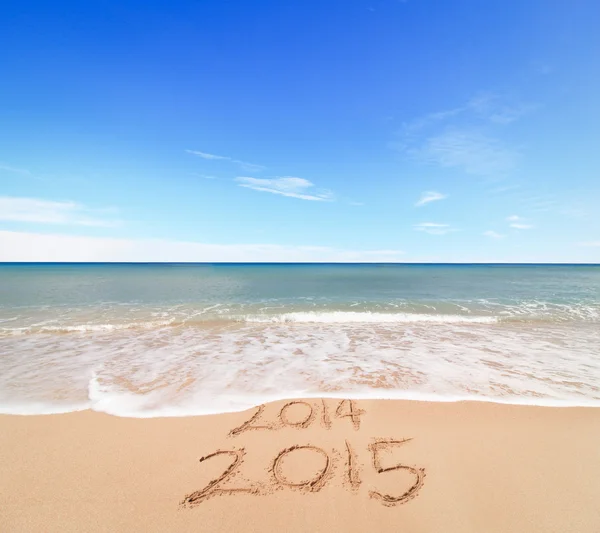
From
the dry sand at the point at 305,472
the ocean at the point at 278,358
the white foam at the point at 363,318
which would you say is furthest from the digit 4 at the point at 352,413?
the white foam at the point at 363,318

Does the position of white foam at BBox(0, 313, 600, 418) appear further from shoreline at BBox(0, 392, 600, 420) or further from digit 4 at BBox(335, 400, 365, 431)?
digit 4 at BBox(335, 400, 365, 431)

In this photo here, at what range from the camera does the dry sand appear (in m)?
3.18

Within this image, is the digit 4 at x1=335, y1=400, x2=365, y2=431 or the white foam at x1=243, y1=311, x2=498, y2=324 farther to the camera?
the white foam at x1=243, y1=311, x2=498, y2=324

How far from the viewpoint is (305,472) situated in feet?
12.5

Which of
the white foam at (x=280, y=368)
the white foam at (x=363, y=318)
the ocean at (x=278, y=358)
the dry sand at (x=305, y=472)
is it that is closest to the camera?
the dry sand at (x=305, y=472)

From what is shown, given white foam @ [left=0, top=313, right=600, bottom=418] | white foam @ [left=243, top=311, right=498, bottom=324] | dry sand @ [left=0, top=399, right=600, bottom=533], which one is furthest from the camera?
white foam @ [left=243, top=311, right=498, bottom=324]

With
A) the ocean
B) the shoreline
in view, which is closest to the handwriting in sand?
the shoreline

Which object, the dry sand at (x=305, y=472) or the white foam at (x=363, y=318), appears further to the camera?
the white foam at (x=363, y=318)

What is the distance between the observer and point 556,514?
10.7 ft

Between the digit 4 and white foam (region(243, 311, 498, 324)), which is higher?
the digit 4

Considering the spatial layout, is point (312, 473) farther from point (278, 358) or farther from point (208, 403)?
point (278, 358)

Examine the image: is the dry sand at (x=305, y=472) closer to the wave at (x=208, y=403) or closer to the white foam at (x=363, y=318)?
the wave at (x=208, y=403)

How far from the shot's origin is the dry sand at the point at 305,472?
10.4 feet

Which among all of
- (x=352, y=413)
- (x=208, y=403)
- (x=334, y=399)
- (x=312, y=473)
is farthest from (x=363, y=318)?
(x=312, y=473)
